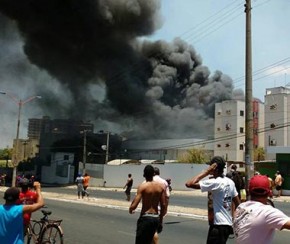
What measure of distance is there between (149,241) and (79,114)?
8348 cm

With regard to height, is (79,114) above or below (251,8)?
above

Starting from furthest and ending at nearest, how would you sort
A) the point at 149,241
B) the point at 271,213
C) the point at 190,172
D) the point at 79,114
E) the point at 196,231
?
the point at 79,114
the point at 190,172
the point at 196,231
the point at 149,241
the point at 271,213

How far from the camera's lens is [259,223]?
3.13 m

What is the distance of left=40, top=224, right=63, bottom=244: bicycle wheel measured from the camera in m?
7.60

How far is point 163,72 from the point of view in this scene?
8450 centimetres

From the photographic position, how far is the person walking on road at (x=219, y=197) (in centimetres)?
491

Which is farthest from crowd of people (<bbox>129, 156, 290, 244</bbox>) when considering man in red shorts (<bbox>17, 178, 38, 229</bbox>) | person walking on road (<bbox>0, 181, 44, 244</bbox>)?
man in red shorts (<bbox>17, 178, 38, 229</bbox>)

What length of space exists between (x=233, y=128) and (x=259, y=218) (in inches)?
2981

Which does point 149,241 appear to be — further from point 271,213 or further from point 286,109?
point 286,109

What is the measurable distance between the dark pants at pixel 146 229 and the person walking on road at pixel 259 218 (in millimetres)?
2475

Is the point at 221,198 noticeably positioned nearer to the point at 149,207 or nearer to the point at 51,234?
the point at 149,207

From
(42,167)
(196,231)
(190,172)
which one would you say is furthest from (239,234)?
(42,167)

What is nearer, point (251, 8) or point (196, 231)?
point (196, 231)

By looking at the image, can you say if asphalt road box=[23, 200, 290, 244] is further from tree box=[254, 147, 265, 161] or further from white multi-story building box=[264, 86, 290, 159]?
white multi-story building box=[264, 86, 290, 159]
